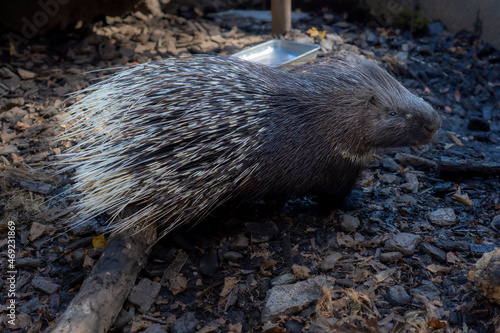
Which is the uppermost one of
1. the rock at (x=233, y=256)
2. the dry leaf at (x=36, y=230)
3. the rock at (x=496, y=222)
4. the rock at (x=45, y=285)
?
the dry leaf at (x=36, y=230)

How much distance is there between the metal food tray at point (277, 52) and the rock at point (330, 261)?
6.95 ft

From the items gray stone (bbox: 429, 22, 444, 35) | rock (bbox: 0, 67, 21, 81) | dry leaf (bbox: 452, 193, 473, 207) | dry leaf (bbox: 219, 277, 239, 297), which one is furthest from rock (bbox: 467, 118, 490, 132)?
rock (bbox: 0, 67, 21, 81)

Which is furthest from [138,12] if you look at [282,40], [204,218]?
[204,218]

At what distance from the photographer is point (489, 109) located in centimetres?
414

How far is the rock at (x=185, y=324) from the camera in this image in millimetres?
2230

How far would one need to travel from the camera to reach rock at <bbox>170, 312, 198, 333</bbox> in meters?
2.23

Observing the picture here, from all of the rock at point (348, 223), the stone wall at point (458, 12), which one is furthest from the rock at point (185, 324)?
the stone wall at point (458, 12)

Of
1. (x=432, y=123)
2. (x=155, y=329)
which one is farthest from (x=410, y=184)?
(x=155, y=329)

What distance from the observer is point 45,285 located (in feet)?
8.06

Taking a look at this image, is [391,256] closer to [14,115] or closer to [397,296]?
[397,296]

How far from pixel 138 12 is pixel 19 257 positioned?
363cm

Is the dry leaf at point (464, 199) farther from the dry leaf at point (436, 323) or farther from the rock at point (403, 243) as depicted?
the dry leaf at point (436, 323)

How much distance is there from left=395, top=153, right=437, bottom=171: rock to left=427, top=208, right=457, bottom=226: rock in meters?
0.54

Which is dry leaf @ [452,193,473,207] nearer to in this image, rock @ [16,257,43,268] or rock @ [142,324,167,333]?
rock @ [142,324,167,333]
